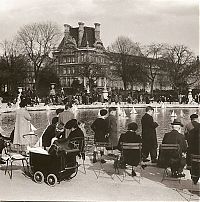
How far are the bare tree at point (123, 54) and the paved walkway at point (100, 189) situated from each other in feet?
191

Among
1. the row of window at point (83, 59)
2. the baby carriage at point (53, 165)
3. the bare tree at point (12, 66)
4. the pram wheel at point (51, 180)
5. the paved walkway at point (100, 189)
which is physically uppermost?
the row of window at point (83, 59)

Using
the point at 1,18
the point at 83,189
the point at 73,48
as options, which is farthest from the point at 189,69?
the point at 83,189

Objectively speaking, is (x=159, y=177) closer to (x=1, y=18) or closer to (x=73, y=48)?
(x=1, y=18)

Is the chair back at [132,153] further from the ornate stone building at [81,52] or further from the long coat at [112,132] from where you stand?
the ornate stone building at [81,52]

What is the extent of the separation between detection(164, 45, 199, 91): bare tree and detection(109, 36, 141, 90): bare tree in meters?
5.88

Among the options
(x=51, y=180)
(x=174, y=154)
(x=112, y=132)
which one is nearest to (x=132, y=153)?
(x=174, y=154)

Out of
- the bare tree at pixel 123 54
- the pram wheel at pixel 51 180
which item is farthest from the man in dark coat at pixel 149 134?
the bare tree at pixel 123 54

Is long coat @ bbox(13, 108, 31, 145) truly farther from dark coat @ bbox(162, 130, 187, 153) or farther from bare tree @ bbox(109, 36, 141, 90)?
bare tree @ bbox(109, 36, 141, 90)

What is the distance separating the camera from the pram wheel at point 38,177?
7600 mm

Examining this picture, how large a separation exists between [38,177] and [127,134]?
192cm

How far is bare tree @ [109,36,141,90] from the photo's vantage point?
65.9 metres

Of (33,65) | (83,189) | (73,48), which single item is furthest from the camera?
(73,48)

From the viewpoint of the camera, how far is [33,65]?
191ft

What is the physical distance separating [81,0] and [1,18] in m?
2.53
